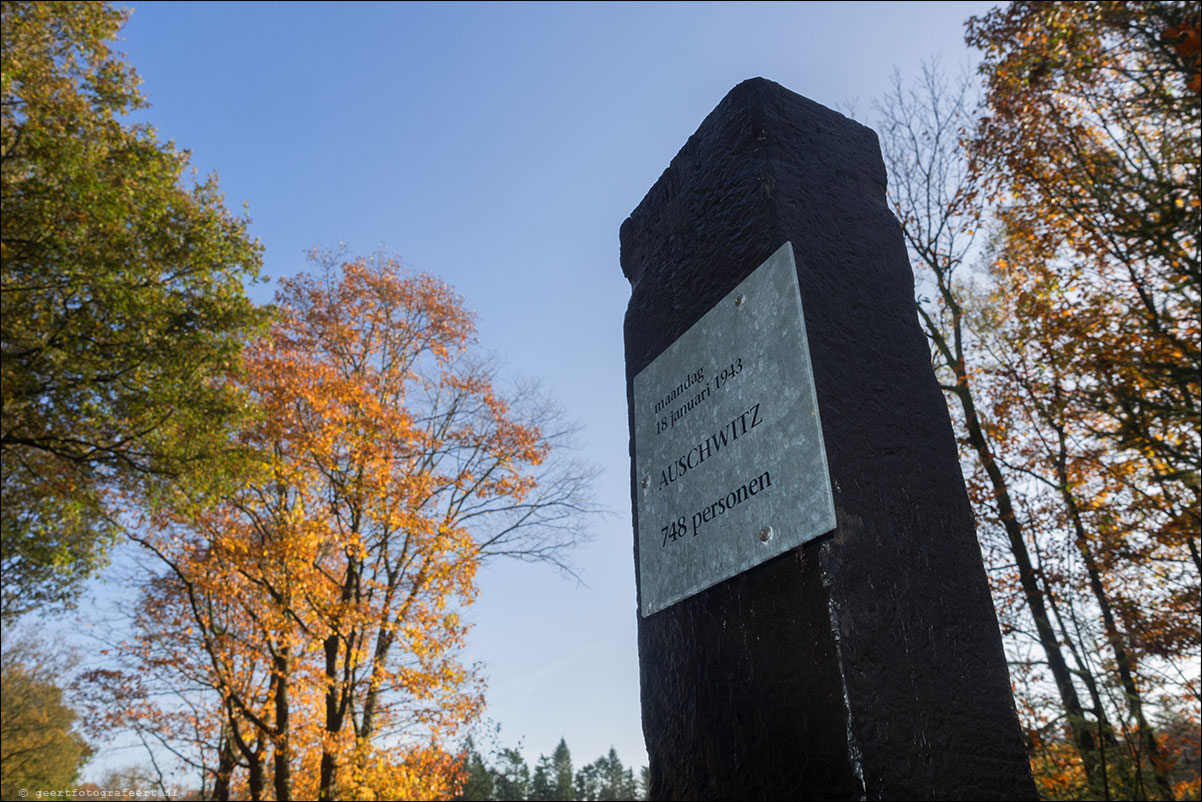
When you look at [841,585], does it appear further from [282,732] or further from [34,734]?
[34,734]

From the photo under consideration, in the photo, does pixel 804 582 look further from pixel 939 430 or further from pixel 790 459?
pixel 939 430

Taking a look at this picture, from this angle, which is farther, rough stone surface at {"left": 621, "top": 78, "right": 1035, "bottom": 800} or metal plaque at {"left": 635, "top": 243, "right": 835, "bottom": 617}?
metal plaque at {"left": 635, "top": 243, "right": 835, "bottom": 617}

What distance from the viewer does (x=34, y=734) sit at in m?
25.4

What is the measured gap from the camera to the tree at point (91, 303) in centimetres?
798

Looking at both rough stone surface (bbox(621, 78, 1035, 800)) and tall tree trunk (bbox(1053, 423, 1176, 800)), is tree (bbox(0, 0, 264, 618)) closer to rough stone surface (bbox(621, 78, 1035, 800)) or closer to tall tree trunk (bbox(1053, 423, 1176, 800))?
rough stone surface (bbox(621, 78, 1035, 800))

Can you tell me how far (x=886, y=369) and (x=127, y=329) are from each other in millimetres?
8912

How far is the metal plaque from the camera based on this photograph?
1.75 m

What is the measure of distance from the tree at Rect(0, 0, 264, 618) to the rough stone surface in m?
8.11

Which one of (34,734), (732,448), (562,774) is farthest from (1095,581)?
(562,774)

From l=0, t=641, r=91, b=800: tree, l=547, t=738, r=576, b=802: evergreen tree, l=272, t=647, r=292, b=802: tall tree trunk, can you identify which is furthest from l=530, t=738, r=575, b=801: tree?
l=272, t=647, r=292, b=802: tall tree trunk

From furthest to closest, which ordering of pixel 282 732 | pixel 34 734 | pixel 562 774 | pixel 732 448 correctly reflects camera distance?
pixel 562 774
pixel 34 734
pixel 282 732
pixel 732 448

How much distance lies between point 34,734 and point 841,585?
3355 cm

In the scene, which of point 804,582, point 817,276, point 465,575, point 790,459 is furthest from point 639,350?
point 465,575

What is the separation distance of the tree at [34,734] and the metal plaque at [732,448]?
98.6 ft
